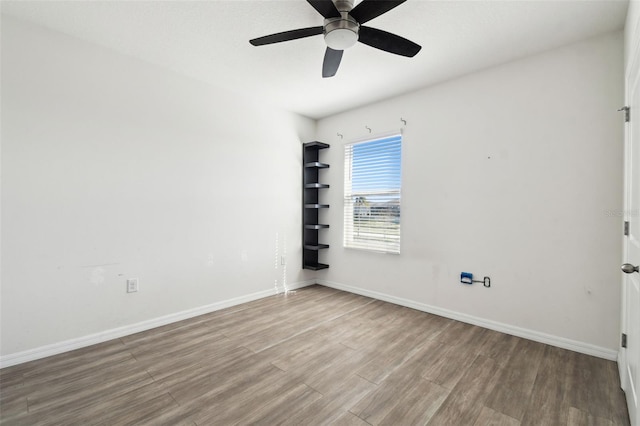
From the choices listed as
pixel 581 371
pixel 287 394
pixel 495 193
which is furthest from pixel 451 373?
pixel 495 193

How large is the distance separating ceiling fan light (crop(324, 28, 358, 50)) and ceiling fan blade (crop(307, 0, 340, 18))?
0.09 meters

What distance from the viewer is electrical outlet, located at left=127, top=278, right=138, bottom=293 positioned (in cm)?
281

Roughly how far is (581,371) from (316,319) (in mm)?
2173

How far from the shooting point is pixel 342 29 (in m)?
1.96

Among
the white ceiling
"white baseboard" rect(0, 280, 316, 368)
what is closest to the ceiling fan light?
the white ceiling

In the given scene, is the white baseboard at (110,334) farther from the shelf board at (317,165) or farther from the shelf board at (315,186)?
the shelf board at (317,165)

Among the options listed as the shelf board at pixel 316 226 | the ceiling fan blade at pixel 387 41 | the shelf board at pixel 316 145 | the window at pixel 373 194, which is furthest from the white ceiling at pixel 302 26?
the shelf board at pixel 316 226

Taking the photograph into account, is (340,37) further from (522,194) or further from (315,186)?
(315,186)

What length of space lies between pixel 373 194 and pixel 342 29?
2.26 m

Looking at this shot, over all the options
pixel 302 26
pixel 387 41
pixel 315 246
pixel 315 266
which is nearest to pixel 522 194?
pixel 387 41

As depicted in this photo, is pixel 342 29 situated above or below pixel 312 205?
above

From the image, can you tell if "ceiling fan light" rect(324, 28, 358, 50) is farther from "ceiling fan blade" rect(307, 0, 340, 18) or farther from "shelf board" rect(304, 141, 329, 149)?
"shelf board" rect(304, 141, 329, 149)

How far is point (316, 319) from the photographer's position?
3.18 m

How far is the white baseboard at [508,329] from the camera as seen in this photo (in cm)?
240
